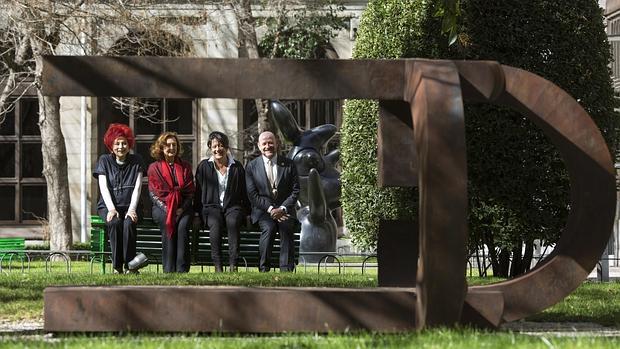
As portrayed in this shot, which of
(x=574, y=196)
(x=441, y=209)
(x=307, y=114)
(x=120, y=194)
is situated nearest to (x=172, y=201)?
(x=120, y=194)

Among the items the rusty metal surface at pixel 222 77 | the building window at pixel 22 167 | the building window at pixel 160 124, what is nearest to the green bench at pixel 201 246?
the rusty metal surface at pixel 222 77

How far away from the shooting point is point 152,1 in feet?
87.1

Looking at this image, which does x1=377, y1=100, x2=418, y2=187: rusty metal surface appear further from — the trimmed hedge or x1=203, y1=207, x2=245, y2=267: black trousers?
x1=203, y1=207, x2=245, y2=267: black trousers

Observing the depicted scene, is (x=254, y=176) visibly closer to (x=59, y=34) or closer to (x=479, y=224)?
(x=479, y=224)

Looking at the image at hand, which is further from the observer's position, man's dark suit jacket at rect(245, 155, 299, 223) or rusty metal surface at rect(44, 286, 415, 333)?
man's dark suit jacket at rect(245, 155, 299, 223)

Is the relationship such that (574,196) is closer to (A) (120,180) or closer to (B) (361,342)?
(B) (361,342)

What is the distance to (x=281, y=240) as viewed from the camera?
14320 millimetres

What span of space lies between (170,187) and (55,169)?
11.5 metres

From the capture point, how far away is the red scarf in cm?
1387

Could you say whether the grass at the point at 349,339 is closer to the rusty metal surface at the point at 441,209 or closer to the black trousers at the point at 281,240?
the rusty metal surface at the point at 441,209

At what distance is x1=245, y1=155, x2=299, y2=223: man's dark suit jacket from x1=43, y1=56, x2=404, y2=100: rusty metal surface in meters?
6.71

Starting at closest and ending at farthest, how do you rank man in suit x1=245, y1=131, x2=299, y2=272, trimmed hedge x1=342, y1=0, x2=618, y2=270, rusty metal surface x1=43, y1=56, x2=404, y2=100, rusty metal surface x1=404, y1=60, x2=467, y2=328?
rusty metal surface x1=404, y1=60, x2=467, y2=328
rusty metal surface x1=43, y1=56, x2=404, y2=100
trimmed hedge x1=342, y1=0, x2=618, y2=270
man in suit x1=245, y1=131, x2=299, y2=272

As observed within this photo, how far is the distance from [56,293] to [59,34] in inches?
649

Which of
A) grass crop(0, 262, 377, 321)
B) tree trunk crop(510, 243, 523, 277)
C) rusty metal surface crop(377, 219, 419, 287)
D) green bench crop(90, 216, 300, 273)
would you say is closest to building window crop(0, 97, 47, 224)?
green bench crop(90, 216, 300, 273)
